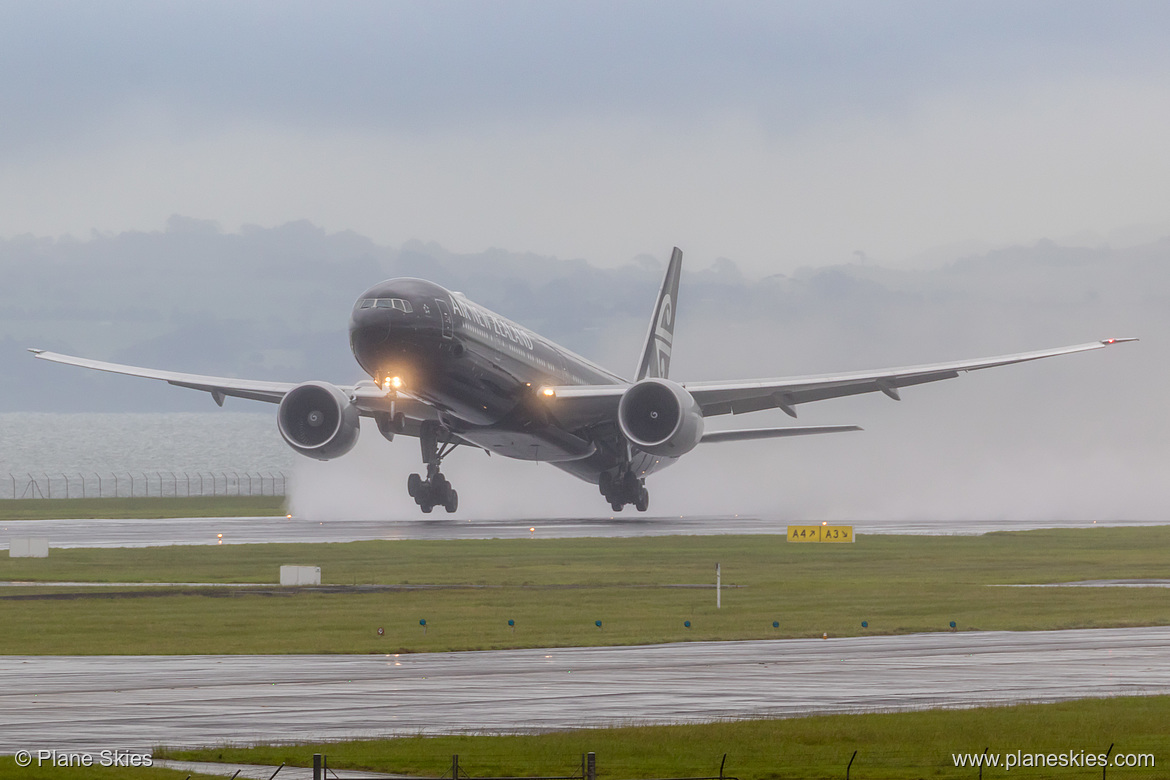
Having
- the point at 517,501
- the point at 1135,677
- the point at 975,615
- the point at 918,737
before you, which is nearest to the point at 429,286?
the point at 975,615

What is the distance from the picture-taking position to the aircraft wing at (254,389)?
63.7 meters

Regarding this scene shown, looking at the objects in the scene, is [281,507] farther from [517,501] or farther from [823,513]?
[823,513]

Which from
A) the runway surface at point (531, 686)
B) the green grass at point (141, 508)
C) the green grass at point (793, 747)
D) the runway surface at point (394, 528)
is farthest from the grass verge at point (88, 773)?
the green grass at point (141, 508)

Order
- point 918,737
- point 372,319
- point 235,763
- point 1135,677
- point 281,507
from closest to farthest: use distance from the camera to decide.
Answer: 1. point 235,763
2. point 918,737
3. point 1135,677
4. point 372,319
5. point 281,507

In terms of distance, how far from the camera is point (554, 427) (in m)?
64.7

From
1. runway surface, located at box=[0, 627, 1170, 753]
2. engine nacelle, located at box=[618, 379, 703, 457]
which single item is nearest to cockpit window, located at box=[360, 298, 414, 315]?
engine nacelle, located at box=[618, 379, 703, 457]

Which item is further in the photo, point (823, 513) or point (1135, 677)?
point (823, 513)

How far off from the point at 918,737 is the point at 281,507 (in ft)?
337

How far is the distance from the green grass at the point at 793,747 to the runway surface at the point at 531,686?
3.34 ft

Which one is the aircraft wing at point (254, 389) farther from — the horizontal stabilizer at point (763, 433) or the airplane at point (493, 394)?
the horizontal stabilizer at point (763, 433)

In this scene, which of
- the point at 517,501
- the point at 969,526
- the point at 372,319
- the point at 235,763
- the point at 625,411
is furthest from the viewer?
the point at 517,501

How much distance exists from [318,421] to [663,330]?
3224 cm

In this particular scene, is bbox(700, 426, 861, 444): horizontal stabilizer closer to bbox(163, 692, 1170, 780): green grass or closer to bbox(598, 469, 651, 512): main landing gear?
bbox(598, 469, 651, 512): main landing gear

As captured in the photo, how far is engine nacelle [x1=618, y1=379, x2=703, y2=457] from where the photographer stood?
2403 inches
